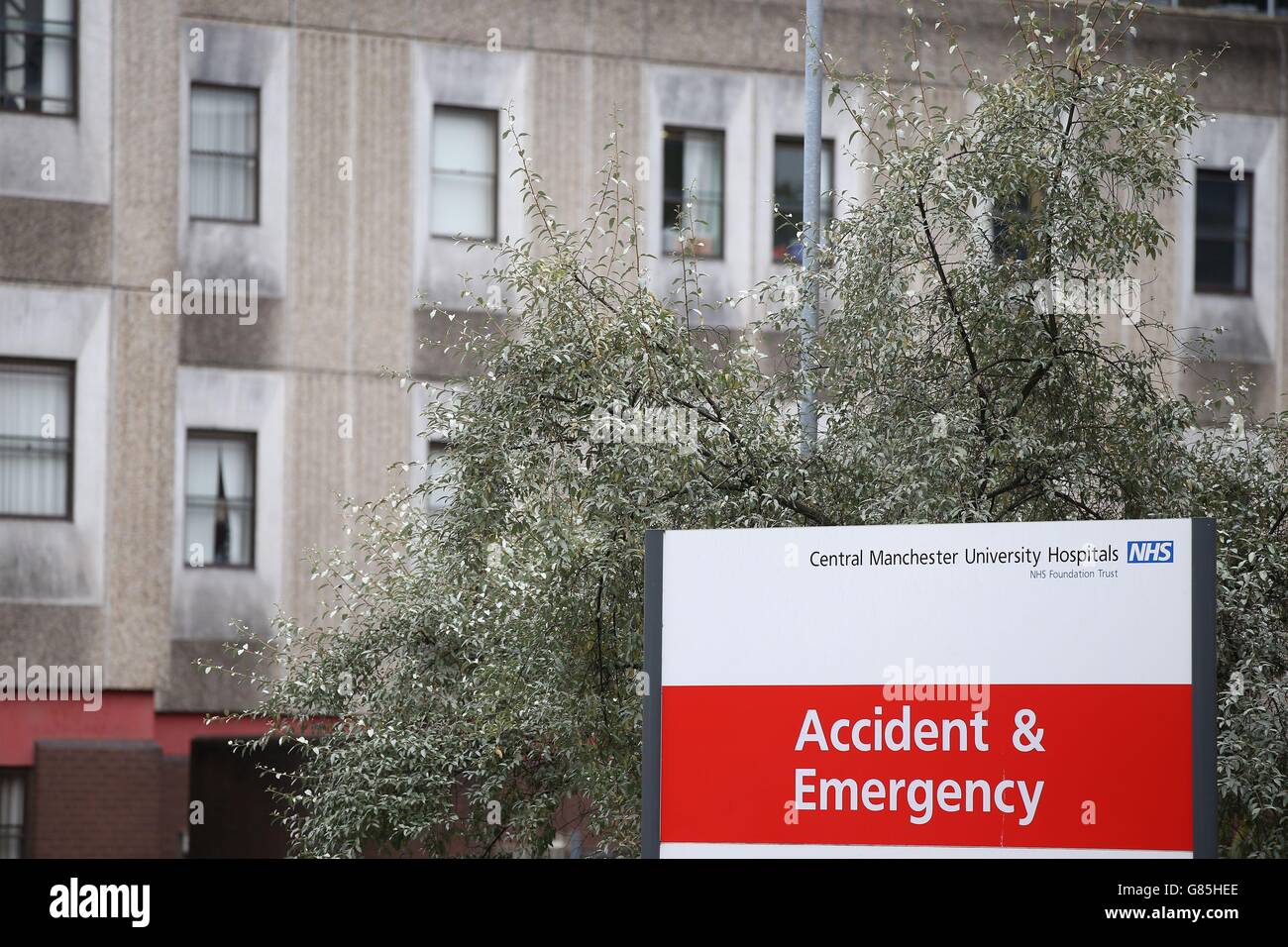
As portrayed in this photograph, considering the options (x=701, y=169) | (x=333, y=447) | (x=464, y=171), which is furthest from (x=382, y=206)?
(x=701, y=169)

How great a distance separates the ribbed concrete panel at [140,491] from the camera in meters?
23.1

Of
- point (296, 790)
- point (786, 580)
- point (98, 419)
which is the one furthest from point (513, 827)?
point (98, 419)

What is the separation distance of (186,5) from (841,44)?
28.6 feet

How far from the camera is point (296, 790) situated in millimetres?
23172

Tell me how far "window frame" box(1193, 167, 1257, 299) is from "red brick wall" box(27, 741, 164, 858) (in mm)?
16074

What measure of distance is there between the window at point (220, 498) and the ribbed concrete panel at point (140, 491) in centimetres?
37

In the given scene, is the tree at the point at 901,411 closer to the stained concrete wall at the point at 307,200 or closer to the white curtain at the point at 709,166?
the stained concrete wall at the point at 307,200

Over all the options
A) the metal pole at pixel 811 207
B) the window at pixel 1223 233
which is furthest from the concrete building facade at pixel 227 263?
the metal pole at pixel 811 207

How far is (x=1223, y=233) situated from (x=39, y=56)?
16726 millimetres

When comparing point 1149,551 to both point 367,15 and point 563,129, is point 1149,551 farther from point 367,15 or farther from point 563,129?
point 367,15

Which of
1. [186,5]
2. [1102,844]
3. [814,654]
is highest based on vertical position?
[186,5]

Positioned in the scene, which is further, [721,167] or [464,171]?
[721,167]

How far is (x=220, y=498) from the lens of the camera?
936 inches
